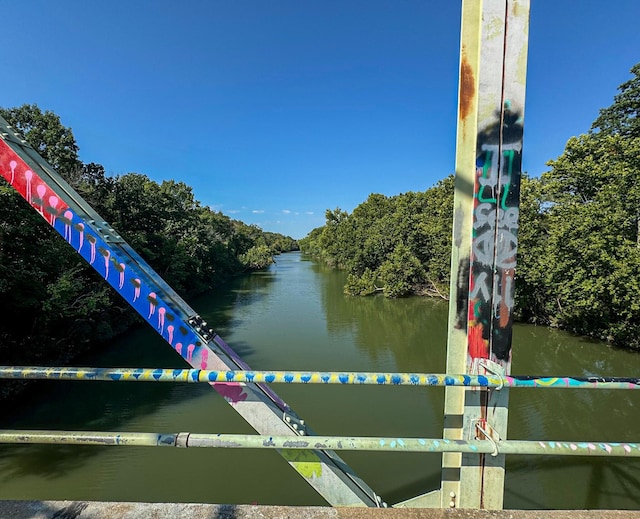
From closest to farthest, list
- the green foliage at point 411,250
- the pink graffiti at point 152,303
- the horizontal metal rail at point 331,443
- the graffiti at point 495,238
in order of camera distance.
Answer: the horizontal metal rail at point 331,443 → the graffiti at point 495,238 → the pink graffiti at point 152,303 → the green foliage at point 411,250

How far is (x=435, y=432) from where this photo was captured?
21.8ft

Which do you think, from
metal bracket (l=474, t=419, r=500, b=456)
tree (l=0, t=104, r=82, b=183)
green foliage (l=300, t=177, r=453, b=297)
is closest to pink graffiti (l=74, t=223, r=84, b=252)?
metal bracket (l=474, t=419, r=500, b=456)

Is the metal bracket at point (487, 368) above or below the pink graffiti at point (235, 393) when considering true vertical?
above

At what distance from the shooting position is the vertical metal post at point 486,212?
1.49 metres

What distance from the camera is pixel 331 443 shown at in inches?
50.6

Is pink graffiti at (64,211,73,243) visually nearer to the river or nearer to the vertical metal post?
the vertical metal post

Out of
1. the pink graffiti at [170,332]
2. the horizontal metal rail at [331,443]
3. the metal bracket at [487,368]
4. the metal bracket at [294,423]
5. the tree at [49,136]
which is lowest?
the metal bracket at [294,423]

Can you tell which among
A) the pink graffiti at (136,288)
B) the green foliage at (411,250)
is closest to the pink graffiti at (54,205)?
the pink graffiti at (136,288)

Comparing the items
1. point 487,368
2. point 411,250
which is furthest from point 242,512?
point 411,250

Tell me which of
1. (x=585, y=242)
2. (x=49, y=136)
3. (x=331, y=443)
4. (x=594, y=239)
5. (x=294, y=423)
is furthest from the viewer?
(x=49, y=136)

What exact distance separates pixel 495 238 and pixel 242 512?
1.54m

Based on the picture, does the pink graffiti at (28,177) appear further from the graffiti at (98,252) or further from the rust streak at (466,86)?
the rust streak at (466,86)

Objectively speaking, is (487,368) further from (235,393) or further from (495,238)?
(235,393)

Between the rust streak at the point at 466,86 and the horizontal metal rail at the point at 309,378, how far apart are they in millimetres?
1158
